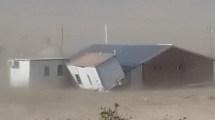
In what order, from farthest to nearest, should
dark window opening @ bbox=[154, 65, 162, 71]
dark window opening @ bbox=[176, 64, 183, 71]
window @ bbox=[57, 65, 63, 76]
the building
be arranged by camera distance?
dark window opening @ bbox=[176, 64, 183, 71] < window @ bbox=[57, 65, 63, 76] < dark window opening @ bbox=[154, 65, 162, 71] < the building

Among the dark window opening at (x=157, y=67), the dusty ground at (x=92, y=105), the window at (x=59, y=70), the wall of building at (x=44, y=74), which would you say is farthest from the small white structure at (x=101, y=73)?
the dark window opening at (x=157, y=67)

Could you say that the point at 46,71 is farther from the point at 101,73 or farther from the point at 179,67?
the point at 179,67

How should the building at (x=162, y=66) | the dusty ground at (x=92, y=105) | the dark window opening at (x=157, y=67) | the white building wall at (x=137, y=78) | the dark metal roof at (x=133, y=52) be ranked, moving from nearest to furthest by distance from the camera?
the dusty ground at (x=92, y=105) → the white building wall at (x=137, y=78) → the building at (x=162, y=66) → the dark metal roof at (x=133, y=52) → the dark window opening at (x=157, y=67)

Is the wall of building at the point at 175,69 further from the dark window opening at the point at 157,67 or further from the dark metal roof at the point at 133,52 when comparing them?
the dark metal roof at the point at 133,52

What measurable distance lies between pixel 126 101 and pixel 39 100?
588 cm

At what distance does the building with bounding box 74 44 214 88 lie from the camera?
150 feet

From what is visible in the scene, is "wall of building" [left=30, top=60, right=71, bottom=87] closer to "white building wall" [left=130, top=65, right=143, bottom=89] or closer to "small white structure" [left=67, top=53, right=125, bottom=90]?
"small white structure" [left=67, top=53, right=125, bottom=90]

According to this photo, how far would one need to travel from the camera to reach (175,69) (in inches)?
1887

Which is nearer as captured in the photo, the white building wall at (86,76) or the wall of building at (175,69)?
the white building wall at (86,76)

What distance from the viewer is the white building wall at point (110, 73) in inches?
1729

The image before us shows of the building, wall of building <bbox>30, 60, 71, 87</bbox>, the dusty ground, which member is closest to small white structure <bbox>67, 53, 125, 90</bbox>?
the dusty ground

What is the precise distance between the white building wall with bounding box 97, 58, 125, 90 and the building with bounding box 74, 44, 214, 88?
3.59 ft

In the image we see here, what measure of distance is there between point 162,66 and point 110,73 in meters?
5.44

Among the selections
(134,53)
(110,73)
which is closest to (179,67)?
(134,53)
